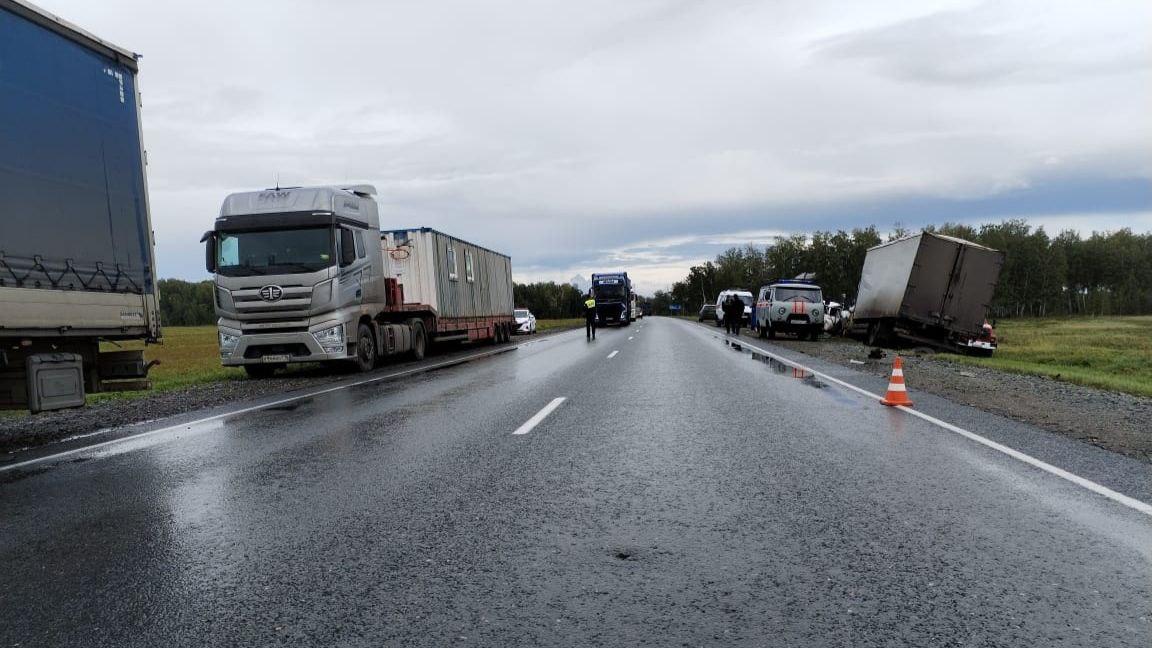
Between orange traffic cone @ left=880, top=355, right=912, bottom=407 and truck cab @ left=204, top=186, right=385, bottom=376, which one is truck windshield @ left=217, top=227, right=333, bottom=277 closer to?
truck cab @ left=204, top=186, right=385, bottom=376

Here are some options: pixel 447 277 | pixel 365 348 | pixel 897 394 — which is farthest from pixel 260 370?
pixel 897 394

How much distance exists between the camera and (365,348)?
51.4 feet

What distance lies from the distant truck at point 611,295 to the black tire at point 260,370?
29.3 meters

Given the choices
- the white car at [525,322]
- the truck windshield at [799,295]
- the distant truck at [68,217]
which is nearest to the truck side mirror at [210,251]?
the distant truck at [68,217]

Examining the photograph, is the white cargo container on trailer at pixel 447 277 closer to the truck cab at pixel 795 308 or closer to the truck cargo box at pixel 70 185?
the truck cargo box at pixel 70 185

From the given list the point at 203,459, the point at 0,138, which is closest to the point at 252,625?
the point at 203,459

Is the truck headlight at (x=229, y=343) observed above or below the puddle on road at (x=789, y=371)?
above

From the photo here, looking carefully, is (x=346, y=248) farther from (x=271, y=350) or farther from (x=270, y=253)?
(x=271, y=350)

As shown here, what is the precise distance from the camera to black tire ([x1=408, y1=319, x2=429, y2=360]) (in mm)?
18781

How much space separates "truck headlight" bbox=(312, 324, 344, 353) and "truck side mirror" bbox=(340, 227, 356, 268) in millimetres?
1314

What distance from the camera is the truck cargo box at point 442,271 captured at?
1881cm

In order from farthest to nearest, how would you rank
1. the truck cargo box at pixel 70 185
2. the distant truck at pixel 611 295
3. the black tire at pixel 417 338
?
the distant truck at pixel 611 295, the black tire at pixel 417 338, the truck cargo box at pixel 70 185

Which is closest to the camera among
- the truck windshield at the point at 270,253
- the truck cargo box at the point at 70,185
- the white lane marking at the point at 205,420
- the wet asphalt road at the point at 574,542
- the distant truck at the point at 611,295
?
the wet asphalt road at the point at 574,542

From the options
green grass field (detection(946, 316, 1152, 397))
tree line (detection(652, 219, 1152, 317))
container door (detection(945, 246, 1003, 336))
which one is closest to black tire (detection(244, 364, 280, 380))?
green grass field (detection(946, 316, 1152, 397))
